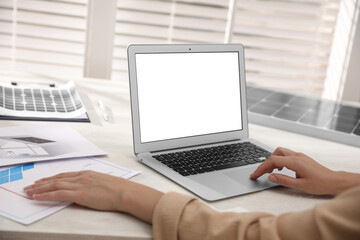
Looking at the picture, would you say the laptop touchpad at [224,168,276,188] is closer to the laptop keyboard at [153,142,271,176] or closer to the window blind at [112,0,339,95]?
the laptop keyboard at [153,142,271,176]

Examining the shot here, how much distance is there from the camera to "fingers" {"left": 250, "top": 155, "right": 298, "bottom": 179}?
3.06ft

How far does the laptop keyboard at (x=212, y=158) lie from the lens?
0.98 meters

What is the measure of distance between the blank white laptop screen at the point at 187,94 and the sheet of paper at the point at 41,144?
0.17m

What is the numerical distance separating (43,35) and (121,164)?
1.53 m

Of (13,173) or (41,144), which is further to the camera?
(41,144)

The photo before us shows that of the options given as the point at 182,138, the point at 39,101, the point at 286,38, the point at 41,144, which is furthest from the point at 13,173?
the point at 286,38

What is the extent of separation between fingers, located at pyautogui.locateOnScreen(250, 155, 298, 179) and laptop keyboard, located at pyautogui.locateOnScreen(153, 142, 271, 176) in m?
0.08

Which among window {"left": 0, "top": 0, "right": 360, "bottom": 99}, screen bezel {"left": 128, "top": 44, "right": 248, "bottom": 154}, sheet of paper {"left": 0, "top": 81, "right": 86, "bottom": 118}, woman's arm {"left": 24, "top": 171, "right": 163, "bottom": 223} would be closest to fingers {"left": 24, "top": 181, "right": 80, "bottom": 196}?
woman's arm {"left": 24, "top": 171, "right": 163, "bottom": 223}

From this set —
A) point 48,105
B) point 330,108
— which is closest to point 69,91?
point 48,105

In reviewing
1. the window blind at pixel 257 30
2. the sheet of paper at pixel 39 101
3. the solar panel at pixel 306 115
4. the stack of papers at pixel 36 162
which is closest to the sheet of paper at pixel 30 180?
the stack of papers at pixel 36 162

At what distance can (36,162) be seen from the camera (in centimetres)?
93

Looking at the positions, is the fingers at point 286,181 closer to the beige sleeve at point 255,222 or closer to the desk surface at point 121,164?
the desk surface at point 121,164

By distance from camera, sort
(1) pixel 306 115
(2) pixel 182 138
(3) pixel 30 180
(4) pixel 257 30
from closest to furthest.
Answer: (3) pixel 30 180 < (2) pixel 182 138 < (1) pixel 306 115 < (4) pixel 257 30

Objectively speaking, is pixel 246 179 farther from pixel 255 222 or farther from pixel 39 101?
pixel 39 101
